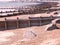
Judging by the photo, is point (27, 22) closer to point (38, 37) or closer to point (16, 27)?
point (16, 27)

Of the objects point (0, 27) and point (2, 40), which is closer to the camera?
point (2, 40)

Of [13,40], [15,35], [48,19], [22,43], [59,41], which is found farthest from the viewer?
[48,19]

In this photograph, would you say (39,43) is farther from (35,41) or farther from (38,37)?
(38,37)

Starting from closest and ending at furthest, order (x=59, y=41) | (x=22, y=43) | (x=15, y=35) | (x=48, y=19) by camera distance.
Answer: (x=59, y=41) → (x=22, y=43) → (x=15, y=35) → (x=48, y=19)

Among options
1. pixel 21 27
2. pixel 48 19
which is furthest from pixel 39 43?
pixel 48 19

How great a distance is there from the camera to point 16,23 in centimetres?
2655

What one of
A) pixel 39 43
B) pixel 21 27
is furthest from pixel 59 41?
pixel 21 27

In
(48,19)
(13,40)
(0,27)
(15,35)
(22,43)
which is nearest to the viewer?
(22,43)

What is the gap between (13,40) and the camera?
1900 centimetres

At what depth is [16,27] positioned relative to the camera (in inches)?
1033

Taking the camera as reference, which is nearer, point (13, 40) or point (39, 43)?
point (39, 43)

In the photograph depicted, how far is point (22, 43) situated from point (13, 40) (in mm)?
1966

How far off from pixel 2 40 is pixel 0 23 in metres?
7.49

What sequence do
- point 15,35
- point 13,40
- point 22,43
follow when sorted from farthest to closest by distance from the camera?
point 15,35
point 13,40
point 22,43
